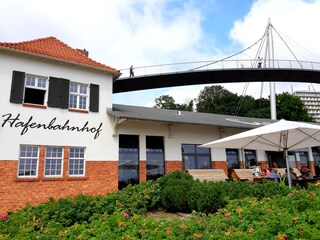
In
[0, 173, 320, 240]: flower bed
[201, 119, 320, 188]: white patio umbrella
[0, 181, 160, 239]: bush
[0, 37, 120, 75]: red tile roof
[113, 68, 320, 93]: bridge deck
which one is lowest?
[0, 181, 160, 239]: bush

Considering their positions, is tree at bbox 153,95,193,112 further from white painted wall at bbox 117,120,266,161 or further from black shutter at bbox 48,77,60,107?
black shutter at bbox 48,77,60,107

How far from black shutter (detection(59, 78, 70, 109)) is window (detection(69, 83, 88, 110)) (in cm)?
29

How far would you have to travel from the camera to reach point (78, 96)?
1222 centimetres

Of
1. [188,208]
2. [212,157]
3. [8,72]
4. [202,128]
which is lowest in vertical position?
[188,208]

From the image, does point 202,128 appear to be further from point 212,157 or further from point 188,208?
point 188,208

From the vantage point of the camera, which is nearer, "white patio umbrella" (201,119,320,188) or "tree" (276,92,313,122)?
"white patio umbrella" (201,119,320,188)

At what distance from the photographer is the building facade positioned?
408 inches

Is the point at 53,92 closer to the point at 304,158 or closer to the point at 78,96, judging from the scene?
the point at 78,96

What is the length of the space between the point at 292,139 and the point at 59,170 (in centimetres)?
905

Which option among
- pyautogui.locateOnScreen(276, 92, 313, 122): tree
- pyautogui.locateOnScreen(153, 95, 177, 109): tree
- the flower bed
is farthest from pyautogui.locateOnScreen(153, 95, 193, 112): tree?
the flower bed

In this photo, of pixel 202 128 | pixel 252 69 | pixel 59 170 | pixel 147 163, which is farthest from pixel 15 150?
pixel 252 69

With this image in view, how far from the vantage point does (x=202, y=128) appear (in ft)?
51.1

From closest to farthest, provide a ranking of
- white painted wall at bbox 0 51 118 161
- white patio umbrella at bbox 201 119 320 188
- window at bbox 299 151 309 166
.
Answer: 1. white patio umbrella at bbox 201 119 320 188
2. white painted wall at bbox 0 51 118 161
3. window at bbox 299 151 309 166

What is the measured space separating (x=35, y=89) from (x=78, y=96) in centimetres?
178
